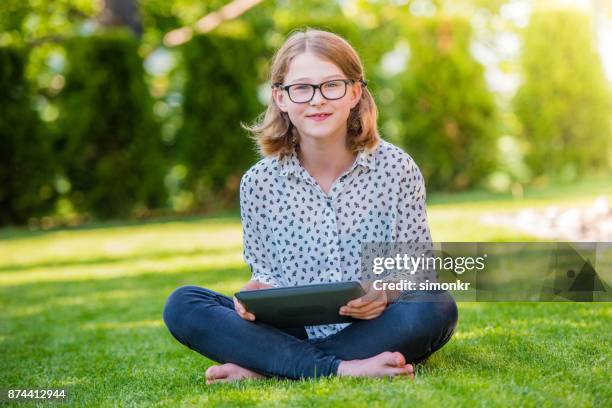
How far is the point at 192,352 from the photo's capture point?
3291 millimetres

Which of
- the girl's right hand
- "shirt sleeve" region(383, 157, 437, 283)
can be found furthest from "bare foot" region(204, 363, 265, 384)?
"shirt sleeve" region(383, 157, 437, 283)

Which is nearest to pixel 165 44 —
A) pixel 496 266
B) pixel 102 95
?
pixel 102 95

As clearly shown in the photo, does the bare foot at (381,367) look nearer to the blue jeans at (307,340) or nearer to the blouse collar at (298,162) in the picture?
the blue jeans at (307,340)

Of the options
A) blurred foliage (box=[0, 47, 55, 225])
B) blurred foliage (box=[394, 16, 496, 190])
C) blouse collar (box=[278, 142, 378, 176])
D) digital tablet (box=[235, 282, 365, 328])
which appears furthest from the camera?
blurred foliage (box=[394, 16, 496, 190])

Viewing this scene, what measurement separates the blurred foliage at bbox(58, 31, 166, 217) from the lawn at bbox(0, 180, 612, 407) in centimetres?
320

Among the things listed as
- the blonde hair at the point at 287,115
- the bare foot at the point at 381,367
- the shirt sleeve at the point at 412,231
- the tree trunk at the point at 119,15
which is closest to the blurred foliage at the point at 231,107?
the tree trunk at the point at 119,15

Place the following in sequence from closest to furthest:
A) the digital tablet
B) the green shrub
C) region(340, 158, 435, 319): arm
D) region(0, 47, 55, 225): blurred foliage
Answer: the digital tablet, region(340, 158, 435, 319): arm, region(0, 47, 55, 225): blurred foliage, the green shrub

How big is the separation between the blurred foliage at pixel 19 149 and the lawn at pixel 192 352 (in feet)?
9.92

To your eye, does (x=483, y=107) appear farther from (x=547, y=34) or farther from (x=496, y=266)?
(x=496, y=266)

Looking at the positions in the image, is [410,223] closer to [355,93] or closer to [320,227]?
[320,227]

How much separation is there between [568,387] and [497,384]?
198 mm

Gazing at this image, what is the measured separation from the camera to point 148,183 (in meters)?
10.2

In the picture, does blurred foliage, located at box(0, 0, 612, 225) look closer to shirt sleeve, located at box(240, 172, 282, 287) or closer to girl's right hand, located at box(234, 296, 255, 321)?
shirt sleeve, located at box(240, 172, 282, 287)

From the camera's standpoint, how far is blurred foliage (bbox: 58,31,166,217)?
10055 millimetres
